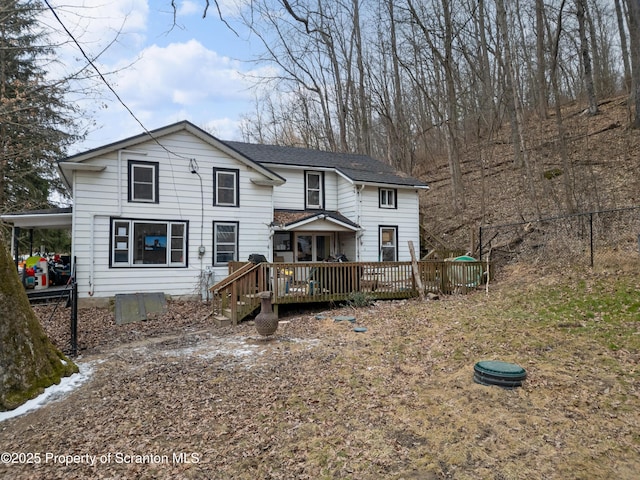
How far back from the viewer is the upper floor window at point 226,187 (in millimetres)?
13414

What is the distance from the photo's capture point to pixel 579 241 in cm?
1142

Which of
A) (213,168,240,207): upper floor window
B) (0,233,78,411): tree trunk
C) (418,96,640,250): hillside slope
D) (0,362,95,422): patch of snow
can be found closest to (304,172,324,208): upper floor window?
(213,168,240,207): upper floor window

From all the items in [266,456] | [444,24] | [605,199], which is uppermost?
[444,24]

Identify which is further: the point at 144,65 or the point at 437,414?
the point at 144,65

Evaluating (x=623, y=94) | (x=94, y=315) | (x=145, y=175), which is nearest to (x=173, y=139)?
(x=145, y=175)

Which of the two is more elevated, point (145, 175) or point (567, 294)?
point (145, 175)

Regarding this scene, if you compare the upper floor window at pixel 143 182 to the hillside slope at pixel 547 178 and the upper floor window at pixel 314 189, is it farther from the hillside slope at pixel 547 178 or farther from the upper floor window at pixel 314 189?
the hillside slope at pixel 547 178

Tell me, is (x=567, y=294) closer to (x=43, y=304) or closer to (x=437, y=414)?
(x=437, y=414)

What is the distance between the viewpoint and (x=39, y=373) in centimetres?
513

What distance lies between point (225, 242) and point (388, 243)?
7160 mm

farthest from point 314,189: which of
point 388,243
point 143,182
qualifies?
point 143,182

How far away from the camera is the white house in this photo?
462 inches

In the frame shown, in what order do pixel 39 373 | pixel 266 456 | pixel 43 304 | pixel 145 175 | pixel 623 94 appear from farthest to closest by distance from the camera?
1. pixel 623 94
2. pixel 145 175
3. pixel 43 304
4. pixel 39 373
5. pixel 266 456

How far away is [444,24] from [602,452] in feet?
66.8
